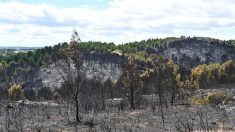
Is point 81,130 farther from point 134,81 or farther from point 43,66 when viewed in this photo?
point 43,66

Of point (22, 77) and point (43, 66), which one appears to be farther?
point (43, 66)

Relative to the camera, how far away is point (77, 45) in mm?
47188

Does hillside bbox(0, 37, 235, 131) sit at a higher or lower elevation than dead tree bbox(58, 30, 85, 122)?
lower

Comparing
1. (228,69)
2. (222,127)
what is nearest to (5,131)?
(222,127)

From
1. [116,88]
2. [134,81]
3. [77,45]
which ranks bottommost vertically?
[116,88]

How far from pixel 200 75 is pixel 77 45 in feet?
393

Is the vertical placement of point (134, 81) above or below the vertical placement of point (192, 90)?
above

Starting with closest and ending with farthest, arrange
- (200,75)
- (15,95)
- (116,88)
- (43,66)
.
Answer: (15,95) < (116,88) < (200,75) < (43,66)

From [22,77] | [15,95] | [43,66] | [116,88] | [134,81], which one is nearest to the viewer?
[134,81]

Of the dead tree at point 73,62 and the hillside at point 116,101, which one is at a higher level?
the dead tree at point 73,62

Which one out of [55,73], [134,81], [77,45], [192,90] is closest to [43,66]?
[55,73]

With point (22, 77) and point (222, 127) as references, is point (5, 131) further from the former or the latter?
point (22, 77)

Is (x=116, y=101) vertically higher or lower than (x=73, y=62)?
lower

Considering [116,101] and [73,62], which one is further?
[116,101]
